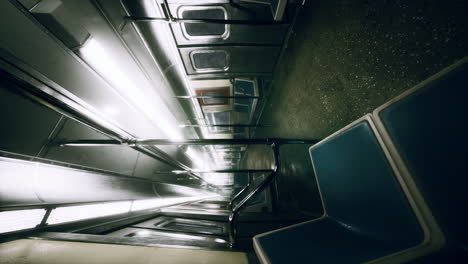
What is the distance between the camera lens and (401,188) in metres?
0.55

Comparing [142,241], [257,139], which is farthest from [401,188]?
[142,241]

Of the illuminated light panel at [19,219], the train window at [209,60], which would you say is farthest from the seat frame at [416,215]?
the train window at [209,60]

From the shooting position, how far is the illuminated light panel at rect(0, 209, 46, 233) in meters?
0.99

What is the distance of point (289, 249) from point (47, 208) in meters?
1.92

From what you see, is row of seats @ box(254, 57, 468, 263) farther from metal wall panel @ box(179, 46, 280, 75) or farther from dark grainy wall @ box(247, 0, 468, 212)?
metal wall panel @ box(179, 46, 280, 75)

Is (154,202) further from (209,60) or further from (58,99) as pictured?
(209,60)

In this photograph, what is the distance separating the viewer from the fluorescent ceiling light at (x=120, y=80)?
1510 mm

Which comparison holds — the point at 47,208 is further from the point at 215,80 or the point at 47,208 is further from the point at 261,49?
the point at 261,49

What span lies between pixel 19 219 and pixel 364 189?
2.22 m

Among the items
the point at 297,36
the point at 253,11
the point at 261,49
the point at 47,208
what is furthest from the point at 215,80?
the point at 47,208

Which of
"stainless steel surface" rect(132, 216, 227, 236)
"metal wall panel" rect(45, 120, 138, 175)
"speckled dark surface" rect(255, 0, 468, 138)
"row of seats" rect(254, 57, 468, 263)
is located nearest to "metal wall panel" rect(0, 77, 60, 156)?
"metal wall panel" rect(45, 120, 138, 175)

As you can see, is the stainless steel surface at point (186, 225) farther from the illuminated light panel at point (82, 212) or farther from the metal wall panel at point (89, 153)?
the metal wall panel at point (89, 153)

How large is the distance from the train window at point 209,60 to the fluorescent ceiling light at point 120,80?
866mm

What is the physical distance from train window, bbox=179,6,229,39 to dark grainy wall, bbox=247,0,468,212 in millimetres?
926
